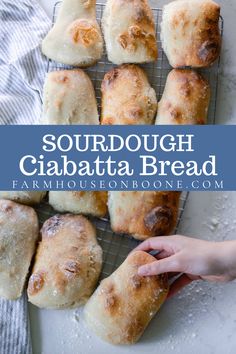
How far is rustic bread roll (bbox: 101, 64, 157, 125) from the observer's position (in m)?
1.60

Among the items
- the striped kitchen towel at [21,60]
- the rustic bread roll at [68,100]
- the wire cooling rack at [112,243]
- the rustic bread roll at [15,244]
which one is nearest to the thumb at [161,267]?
the wire cooling rack at [112,243]

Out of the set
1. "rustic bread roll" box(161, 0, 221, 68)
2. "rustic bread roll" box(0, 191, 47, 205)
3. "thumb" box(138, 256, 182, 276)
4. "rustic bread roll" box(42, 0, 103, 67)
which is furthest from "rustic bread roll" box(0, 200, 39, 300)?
"rustic bread roll" box(161, 0, 221, 68)

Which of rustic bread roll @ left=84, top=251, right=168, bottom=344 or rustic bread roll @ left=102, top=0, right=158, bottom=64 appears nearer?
rustic bread roll @ left=84, top=251, right=168, bottom=344

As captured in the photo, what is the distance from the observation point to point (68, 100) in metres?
1.62

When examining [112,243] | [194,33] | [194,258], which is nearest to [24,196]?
[112,243]

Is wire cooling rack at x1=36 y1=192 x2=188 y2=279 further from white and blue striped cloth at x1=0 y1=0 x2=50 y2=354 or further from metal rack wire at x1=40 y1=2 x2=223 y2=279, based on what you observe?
white and blue striped cloth at x1=0 y1=0 x2=50 y2=354

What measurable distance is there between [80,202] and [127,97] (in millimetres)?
335

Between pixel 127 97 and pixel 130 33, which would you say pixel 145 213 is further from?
pixel 130 33

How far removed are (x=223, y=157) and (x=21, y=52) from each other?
71 centimetres

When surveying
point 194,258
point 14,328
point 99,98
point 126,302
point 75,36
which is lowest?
point 14,328

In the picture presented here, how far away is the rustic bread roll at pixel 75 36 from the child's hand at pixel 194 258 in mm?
587

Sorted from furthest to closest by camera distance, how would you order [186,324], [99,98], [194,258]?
1. [99,98]
2. [186,324]
3. [194,258]

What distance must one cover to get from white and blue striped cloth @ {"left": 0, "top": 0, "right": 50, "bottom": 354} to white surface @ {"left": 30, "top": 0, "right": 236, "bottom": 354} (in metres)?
0.59

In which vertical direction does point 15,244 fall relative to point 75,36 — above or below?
below
